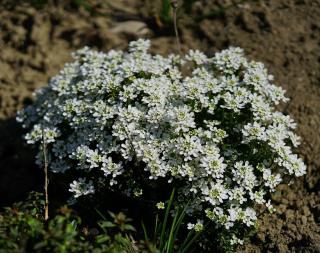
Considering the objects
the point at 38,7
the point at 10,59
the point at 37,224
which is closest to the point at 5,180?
the point at 10,59

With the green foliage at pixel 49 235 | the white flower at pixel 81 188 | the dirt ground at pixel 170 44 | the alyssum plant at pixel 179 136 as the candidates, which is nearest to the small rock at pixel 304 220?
the dirt ground at pixel 170 44

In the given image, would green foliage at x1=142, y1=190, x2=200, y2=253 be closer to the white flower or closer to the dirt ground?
the white flower

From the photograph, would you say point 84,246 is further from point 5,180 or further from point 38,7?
point 38,7

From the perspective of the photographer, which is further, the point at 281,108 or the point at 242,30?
the point at 242,30

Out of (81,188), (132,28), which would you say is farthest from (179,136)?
(132,28)

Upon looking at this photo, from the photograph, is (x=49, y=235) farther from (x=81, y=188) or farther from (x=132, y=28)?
(x=132, y=28)

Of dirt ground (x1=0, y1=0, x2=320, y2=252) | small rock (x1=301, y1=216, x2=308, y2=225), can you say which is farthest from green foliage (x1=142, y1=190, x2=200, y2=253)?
small rock (x1=301, y1=216, x2=308, y2=225)
